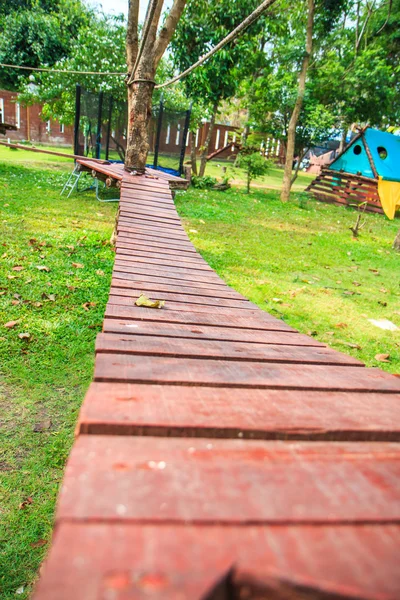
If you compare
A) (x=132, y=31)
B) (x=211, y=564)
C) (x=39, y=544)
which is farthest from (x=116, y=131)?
(x=211, y=564)

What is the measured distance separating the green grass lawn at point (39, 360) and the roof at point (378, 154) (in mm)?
11678

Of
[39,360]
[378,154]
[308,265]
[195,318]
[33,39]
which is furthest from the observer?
[33,39]

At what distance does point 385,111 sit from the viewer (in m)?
18.0

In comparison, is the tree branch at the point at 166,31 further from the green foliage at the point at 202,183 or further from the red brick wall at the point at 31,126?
the red brick wall at the point at 31,126

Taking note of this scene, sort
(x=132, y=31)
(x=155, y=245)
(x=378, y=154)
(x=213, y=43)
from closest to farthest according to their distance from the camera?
(x=155, y=245) → (x=132, y=31) → (x=213, y=43) → (x=378, y=154)

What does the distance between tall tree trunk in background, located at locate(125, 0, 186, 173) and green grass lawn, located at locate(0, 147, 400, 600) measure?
1.44 metres

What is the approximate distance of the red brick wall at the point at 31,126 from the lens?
19.2m

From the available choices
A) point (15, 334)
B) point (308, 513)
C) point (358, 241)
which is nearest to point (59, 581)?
point (308, 513)

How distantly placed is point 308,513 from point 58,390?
95.8 inches

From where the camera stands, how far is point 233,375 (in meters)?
1.49

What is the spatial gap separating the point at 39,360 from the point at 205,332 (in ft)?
5.32

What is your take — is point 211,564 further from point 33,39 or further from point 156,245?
point 33,39

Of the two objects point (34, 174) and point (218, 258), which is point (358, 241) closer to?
point (218, 258)

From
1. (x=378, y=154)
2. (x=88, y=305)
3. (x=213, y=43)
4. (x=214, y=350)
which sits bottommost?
(x=88, y=305)
